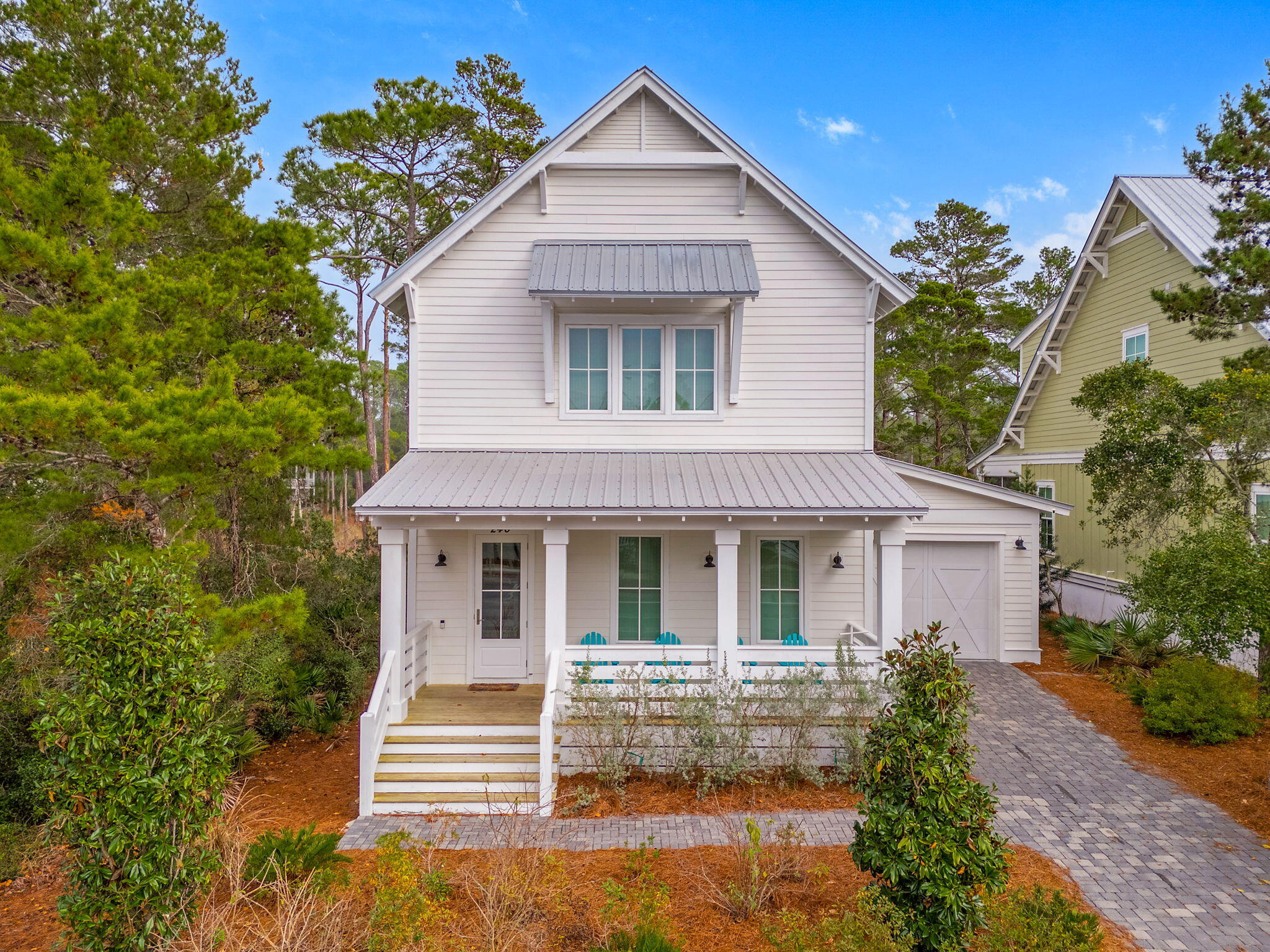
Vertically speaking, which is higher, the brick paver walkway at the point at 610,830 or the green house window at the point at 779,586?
the green house window at the point at 779,586

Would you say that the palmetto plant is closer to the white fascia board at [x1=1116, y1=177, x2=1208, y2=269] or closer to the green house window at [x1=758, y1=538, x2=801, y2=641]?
the green house window at [x1=758, y1=538, x2=801, y2=641]

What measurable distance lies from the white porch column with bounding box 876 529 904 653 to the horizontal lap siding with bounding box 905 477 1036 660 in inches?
171

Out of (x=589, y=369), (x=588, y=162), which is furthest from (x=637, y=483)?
(x=588, y=162)

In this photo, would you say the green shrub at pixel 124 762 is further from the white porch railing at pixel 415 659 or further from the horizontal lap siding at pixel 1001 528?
the horizontal lap siding at pixel 1001 528

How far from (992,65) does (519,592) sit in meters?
19.5

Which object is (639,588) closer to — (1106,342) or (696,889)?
(696,889)

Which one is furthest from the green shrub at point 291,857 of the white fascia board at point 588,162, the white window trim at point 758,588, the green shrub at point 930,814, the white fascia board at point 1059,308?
the white fascia board at point 1059,308

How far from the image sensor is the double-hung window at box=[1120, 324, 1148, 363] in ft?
48.0

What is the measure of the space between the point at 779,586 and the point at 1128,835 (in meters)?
5.17

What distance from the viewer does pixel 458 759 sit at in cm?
816

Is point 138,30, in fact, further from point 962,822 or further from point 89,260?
point 962,822

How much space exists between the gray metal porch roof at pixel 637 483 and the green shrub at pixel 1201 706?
15.8 feet

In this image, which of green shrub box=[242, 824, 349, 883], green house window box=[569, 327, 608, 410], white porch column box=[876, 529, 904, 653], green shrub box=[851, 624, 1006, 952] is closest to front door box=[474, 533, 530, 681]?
green house window box=[569, 327, 608, 410]

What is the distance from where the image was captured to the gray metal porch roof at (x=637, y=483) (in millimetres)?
8594
